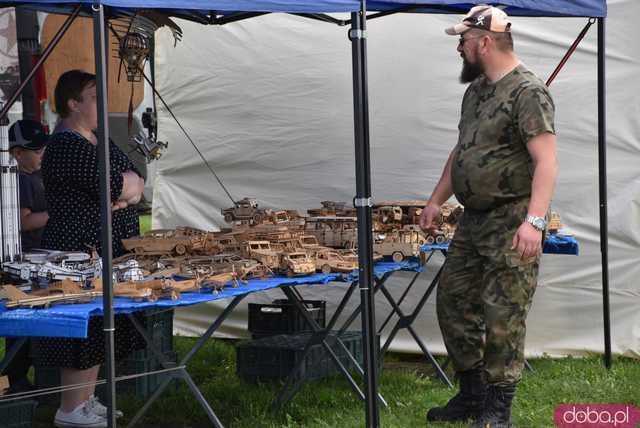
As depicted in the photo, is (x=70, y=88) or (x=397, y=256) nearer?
(x=70, y=88)

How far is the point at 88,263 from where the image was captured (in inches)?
183

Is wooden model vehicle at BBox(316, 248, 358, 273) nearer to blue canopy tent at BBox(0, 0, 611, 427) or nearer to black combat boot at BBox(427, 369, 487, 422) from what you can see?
blue canopy tent at BBox(0, 0, 611, 427)

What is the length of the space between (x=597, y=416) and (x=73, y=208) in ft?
9.09

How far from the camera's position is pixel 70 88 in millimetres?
5074

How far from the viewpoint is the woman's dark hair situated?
5066mm

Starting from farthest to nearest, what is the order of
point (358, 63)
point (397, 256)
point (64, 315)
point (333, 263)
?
1. point (397, 256)
2. point (333, 263)
3. point (358, 63)
4. point (64, 315)

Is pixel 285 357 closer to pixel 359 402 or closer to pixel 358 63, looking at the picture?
pixel 359 402

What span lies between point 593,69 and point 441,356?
83.4 inches

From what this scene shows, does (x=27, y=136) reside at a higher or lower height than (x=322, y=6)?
lower

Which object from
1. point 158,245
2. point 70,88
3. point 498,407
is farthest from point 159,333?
point 498,407

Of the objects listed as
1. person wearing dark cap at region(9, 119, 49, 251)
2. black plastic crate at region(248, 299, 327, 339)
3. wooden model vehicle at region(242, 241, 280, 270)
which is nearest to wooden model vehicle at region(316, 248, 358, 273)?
wooden model vehicle at region(242, 241, 280, 270)

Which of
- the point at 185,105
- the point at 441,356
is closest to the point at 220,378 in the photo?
the point at 441,356

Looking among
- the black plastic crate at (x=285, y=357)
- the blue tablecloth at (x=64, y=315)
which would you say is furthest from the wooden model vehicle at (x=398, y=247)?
the blue tablecloth at (x=64, y=315)

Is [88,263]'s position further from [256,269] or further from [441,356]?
[441,356]
